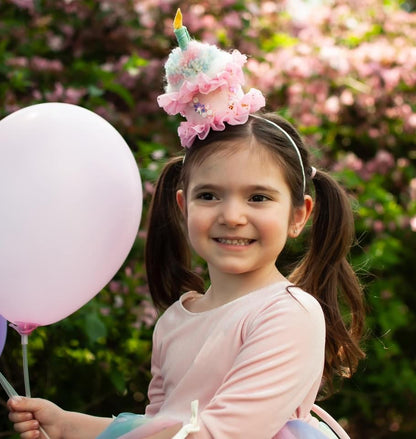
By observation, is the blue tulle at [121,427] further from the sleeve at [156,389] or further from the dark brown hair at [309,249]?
the dark brown hair at [309,249]

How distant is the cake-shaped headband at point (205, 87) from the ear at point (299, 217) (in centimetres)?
25

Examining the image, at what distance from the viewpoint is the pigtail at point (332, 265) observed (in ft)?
7.27

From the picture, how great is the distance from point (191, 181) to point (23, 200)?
0.37 metres

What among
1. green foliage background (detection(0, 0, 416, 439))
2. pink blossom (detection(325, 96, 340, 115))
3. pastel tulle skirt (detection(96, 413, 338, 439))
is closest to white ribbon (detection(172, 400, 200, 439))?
pastel tulle skirt (detection(96, 413, 338, 439))

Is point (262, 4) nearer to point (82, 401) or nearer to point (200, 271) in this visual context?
point (200, 271)

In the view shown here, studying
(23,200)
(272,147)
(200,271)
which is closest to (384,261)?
(200,271)

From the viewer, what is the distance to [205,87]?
190cm

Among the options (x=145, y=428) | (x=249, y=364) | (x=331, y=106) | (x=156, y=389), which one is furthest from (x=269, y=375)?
(x=331, y=106)

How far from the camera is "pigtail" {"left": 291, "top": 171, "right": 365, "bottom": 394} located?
87.3 inches

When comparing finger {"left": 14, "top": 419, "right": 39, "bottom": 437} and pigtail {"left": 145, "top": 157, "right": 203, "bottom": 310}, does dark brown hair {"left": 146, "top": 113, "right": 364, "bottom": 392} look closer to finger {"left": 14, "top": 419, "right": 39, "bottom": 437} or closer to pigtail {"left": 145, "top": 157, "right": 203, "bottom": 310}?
pigtail {"left": 145, "top": 157, "right": 203, "bottom": 310}

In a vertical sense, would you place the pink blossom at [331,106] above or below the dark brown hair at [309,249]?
above

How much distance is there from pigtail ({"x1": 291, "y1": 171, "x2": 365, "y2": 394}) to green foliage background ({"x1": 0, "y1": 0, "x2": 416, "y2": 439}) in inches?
28.7

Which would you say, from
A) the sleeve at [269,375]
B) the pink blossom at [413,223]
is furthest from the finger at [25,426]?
the pink blossom at [413,223]

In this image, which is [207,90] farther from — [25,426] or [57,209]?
[25,426]
